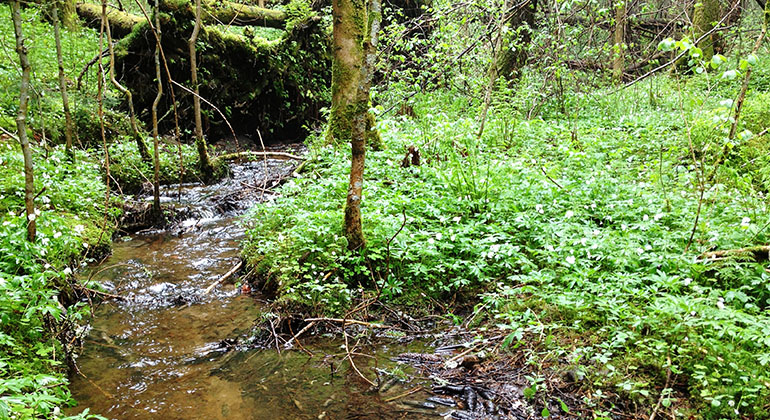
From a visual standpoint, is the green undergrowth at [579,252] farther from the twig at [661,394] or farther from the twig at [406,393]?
the twig at [406,393]

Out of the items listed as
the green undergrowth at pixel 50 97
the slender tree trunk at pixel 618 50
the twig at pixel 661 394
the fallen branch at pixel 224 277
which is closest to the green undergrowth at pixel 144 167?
the green undergrowth at pixel 50 97

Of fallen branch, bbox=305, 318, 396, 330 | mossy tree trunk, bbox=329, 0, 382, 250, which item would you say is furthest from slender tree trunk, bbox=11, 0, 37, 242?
mossy tree trunk, bbox=329, 0, 382, 250

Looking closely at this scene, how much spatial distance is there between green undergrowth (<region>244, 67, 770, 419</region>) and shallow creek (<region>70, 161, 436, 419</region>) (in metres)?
0.64

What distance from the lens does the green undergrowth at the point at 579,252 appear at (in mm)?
3066

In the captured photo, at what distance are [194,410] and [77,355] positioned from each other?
151 cm

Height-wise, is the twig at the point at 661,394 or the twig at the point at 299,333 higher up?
the twig at the point at 661,394

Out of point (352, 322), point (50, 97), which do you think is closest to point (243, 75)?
point (50, 97)

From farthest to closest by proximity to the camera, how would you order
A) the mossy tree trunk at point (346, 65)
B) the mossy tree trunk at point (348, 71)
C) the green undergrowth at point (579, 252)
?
the mossy tree trunk at point (346, 65) → the mossy tree trunk at point (348, 71) → the green undergrowth at point (579, 252)

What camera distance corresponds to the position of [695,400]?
2896mm

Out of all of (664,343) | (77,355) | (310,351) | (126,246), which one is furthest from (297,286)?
(126,246)

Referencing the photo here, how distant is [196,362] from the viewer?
4.00m

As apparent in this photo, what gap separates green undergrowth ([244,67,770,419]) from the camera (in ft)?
10.1

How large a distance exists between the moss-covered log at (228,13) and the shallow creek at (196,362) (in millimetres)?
5141

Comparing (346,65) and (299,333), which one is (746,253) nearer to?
(299,333)
